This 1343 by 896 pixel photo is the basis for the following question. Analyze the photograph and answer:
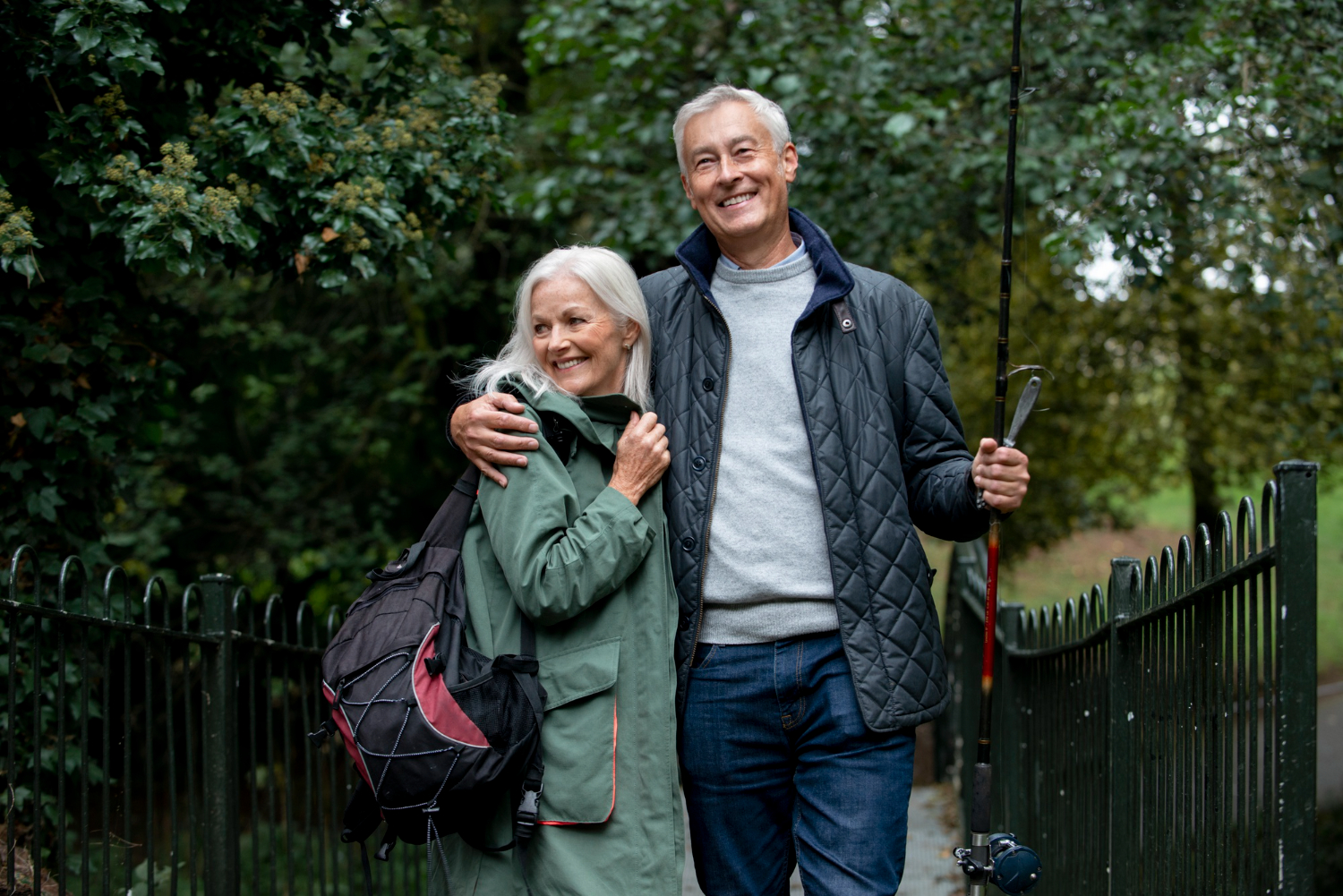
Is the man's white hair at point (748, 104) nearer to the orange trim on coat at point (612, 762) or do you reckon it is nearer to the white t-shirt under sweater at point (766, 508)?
the white t-shirt under sweater at point (766, 508)

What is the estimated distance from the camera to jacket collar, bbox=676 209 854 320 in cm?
259

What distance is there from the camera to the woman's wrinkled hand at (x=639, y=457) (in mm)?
2428

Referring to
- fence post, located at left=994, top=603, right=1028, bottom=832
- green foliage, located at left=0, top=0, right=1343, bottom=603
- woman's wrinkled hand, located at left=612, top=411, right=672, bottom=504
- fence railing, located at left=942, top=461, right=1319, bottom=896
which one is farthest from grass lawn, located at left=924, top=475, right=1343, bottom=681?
woman's wrinkled hand, located at left=612, top=411, right=672, bottom=504

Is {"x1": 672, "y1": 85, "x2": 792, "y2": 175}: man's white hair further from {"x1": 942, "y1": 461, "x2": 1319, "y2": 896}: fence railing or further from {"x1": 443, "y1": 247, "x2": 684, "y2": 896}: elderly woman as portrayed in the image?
{"x1": 942, "y1": 461, "x2": 1319, "y2": 896}: fence railing

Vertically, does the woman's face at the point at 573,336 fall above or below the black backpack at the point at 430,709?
above

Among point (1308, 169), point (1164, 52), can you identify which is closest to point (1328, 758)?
point (1308, 169)

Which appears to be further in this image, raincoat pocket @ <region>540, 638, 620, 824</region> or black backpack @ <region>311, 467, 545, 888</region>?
raincoat pocket @ <region>540, 638, 620, 824</region>

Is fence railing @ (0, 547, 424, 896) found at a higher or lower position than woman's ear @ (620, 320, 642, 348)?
lower

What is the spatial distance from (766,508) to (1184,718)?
88 cm

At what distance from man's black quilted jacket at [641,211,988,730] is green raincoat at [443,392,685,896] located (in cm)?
17

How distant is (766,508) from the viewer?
2521 millimetres

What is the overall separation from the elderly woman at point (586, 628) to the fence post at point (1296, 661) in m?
1.08

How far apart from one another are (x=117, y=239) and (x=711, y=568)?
6.72 feet

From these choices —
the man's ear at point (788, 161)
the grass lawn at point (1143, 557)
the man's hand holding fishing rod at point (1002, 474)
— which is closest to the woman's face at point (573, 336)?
the man's ear at point (788, 161)
